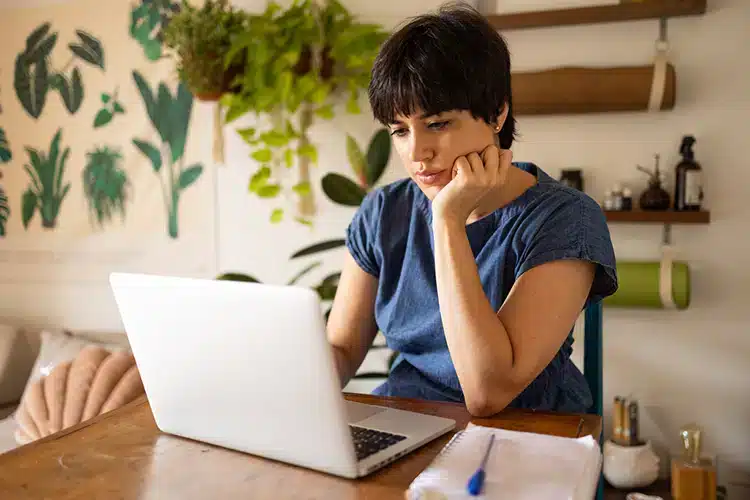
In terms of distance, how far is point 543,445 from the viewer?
2.61 ft

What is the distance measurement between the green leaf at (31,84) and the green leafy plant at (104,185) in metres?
0.32

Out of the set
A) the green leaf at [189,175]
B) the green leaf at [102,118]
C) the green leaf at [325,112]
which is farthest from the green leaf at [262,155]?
the green leaf at [102,118]

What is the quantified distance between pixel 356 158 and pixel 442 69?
130 centimetres

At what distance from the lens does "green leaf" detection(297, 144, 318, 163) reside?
8.00 feet

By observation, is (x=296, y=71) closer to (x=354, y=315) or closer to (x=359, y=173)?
(x=359, y=173)

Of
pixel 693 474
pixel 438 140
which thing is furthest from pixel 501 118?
pixel 693 474

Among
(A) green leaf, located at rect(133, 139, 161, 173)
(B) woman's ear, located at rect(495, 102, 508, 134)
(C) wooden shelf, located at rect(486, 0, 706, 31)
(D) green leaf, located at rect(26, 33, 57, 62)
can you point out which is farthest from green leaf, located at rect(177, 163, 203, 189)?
(B) woman's ear, located at rect(495, 102, 508, 134)

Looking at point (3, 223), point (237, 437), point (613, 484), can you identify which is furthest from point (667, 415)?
point (3, 223)

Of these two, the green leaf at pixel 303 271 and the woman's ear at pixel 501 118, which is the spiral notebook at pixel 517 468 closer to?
the woman's ear at pixel 501 118

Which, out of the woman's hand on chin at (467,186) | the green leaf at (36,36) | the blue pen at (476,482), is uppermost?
the green leaf at (36,36)

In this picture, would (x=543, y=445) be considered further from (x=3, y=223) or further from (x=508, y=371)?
(x=3, y=223)

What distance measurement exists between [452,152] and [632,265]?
47.7 inches

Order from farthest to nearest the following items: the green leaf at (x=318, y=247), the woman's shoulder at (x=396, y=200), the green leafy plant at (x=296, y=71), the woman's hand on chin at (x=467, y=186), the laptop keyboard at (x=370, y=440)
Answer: the green leafy plant at (x=296, y=71) < the green leaf at (x=318, y=247) < the woman's shoulder at (x=396, y=200) < the woman's hand on chin at (x=467, y=186) < the laptop keyboard at (x=370, y=440)

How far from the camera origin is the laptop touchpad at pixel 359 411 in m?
0.95
